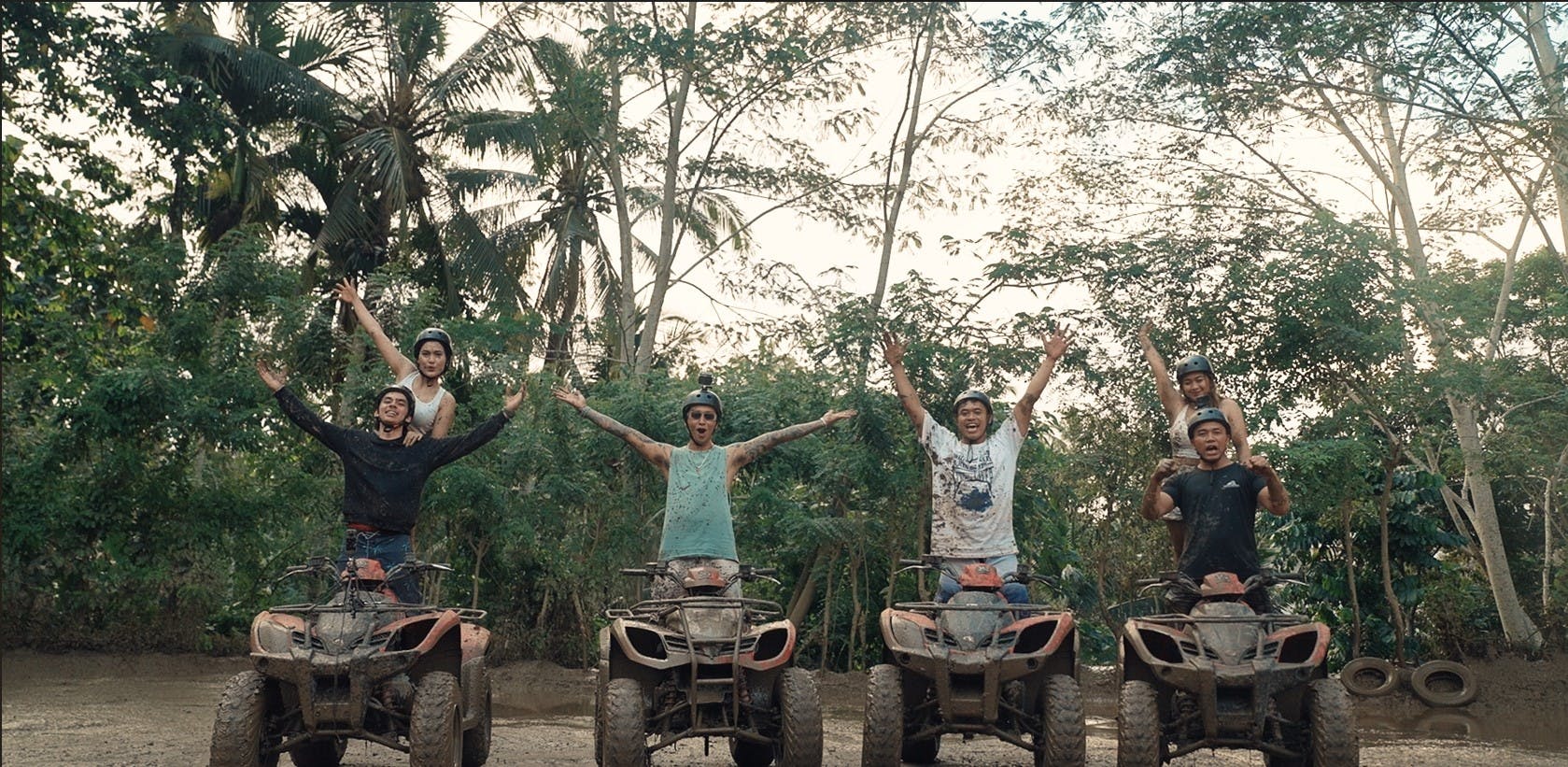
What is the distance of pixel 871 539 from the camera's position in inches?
554

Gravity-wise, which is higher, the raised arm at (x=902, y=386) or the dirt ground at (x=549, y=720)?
the raised arm at (x=902, y=386)

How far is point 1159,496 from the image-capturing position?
7.64 meters

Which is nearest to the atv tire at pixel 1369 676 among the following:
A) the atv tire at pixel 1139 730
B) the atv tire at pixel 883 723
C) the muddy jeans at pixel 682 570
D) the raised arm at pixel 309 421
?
the atv tire at pixel 1139 730

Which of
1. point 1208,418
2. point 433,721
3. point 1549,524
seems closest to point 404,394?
point 433,721

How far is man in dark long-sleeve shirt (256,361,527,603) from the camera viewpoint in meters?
7.23

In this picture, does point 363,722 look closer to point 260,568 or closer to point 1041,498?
point 1041,498

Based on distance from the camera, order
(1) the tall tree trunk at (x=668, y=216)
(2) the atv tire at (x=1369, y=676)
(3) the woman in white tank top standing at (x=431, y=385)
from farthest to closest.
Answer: (1) the tall tree trunk at (x=668, y=216) < (2) the atv tire at (x=1369, y=676) < (3) the woman in white tank top standing at (x=431, y=385)

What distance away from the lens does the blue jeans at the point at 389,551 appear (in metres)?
7.14

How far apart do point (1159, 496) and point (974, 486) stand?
0.98m

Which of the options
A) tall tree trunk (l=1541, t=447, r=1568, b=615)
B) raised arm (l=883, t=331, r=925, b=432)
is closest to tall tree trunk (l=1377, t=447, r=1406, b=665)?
tall tree trunk (l=1541, t=447, r=1568, b=615)

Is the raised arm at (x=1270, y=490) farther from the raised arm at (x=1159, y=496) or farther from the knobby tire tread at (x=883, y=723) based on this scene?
the knobby tire tread at (x=883, y=723)

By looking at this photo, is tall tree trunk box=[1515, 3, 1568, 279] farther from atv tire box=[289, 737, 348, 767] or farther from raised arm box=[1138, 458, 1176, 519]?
atv tire box=[289, 737, 348, 767]

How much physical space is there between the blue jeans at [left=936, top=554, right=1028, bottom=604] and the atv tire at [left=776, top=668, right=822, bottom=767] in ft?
2.96

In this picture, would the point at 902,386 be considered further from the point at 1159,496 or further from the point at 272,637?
the point at 272,637
